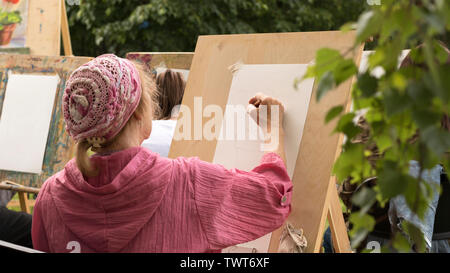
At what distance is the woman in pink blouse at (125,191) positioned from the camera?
150 centimetres

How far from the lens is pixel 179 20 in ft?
28.0

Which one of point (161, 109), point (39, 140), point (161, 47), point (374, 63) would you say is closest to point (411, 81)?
point (374, 63)

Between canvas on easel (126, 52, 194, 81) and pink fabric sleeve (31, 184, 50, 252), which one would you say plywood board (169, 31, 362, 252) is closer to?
Answer: pink fabric sleeve (31, 184, 50, 252)

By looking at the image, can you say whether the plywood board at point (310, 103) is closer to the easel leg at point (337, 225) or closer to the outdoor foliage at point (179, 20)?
the easel leg at point (337, 225)

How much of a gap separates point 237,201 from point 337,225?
670mm

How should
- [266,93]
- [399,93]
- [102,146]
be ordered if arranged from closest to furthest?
1. [399,93]
2. [102,146]
3. [266,93]

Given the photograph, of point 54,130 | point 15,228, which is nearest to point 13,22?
point 54,130

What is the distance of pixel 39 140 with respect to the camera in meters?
3.38

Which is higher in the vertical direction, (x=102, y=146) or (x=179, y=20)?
(x=102, y=146)

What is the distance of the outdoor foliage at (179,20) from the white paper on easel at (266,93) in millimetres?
5570

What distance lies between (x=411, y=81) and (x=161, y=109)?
2.40 m

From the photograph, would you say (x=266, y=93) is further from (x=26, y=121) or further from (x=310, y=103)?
(x=26, y=121)
